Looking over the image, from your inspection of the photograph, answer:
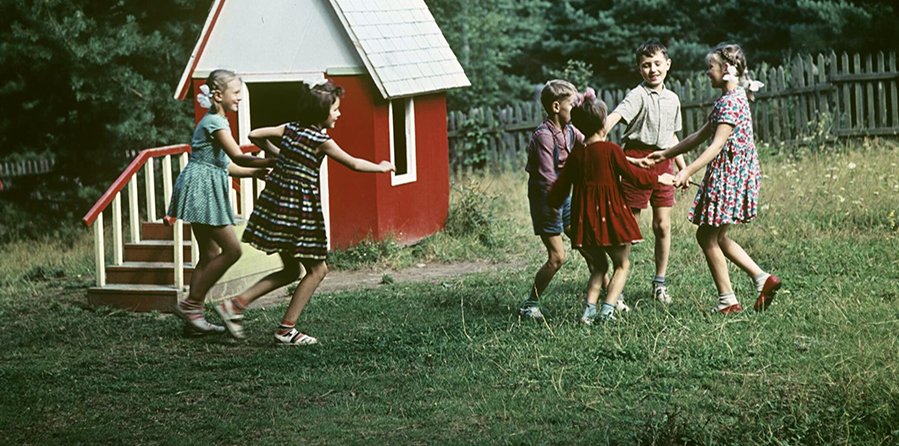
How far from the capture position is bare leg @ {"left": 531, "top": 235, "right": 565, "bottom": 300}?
834 cm

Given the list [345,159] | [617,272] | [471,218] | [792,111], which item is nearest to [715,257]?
[617,272]

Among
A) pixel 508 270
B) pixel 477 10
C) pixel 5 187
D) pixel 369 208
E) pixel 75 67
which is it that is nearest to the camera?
pixel 508 270

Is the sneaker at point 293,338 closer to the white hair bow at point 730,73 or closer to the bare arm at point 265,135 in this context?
the bare arm at point 265,135

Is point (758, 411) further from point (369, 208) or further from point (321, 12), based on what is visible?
point (321, 12)

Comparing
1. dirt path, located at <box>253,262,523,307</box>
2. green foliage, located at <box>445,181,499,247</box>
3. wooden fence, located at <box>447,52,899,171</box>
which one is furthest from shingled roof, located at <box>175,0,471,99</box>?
wooden fence, located at <box>447,52,899,171</box>

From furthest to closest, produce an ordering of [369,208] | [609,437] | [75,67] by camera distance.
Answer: [75,67], [369,208], [609,437]

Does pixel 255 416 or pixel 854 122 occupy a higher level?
pixel 854 122

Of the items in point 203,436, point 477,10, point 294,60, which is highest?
point 477,10

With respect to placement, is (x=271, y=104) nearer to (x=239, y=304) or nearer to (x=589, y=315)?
(x=239, y=304)

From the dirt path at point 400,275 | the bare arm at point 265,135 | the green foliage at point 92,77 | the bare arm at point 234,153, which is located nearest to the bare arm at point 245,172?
the bare arm at point 234,153

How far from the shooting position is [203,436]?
5934 mm

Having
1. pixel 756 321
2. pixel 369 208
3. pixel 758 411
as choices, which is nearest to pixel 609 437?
pixel 758 411

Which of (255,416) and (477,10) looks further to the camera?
(477,10)

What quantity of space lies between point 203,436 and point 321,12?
24.3 feet
